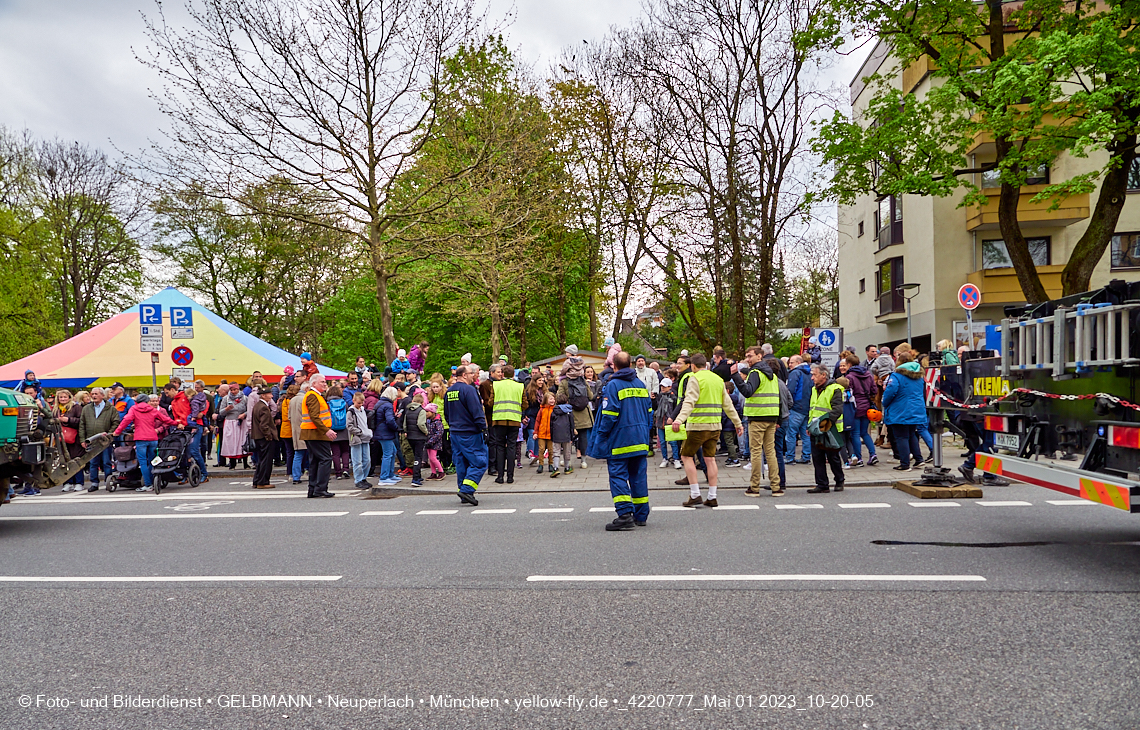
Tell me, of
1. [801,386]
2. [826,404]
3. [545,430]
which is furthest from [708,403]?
[545,430]

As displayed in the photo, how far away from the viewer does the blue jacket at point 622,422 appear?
26.7 feet

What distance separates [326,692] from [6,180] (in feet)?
135

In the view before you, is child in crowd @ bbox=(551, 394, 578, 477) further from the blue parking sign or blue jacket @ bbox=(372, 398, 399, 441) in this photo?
the blue parking sign

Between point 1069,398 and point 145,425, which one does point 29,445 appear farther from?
point 1069,398

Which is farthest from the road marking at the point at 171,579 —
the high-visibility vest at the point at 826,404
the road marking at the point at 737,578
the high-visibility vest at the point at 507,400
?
the high-visibility vest at the point at 826,404

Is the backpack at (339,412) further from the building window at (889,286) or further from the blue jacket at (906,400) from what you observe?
the building window at (889,286)

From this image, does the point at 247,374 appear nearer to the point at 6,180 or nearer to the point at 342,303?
the point at 342,303

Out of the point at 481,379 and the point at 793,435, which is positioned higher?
the point at 481,379

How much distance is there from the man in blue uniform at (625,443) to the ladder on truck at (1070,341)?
11.1 feet

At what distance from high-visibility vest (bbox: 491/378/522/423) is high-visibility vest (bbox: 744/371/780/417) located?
12.5ft

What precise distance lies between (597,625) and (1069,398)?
436cm

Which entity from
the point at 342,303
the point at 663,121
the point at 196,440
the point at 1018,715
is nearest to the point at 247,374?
the point at 196,440

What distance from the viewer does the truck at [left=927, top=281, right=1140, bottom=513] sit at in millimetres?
5773

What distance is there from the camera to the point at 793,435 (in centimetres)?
1391
